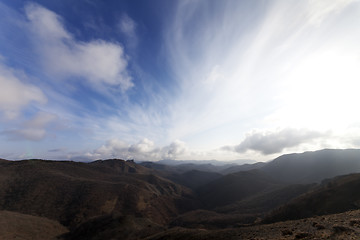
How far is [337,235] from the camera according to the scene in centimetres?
1458

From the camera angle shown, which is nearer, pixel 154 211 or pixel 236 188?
pixel 154 211

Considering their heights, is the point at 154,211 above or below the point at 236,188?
below

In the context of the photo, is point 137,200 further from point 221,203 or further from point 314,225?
point 314,225

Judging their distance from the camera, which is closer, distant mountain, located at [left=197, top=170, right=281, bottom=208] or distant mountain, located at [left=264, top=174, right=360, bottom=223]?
distant mountain, located at [left=264, top=174, right=360, bottom=223]

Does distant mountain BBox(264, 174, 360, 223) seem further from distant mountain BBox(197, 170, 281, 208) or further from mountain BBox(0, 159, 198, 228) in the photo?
distant mountain BBox(197, 170, 281, 208)

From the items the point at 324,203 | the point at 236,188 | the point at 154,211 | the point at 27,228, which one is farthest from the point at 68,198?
the point at 236,188

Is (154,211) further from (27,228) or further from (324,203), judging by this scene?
(324,203)

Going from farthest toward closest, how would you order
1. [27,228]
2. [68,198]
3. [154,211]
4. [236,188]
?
[236,188] → [154,211] → [68,198] → [27,228]

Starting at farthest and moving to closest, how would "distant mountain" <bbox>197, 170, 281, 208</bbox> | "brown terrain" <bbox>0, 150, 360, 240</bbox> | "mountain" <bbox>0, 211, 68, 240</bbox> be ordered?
1. "distant mountain" <bbox>197, 170, 281, 208</bbox>
2. "mountain" <bbox>0, 211, 68, 240</bbox>
3. "brown terrain" <bbox>0, 150, 360, 240</bbox>

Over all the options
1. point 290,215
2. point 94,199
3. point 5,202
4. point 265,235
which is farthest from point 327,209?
point 5,202

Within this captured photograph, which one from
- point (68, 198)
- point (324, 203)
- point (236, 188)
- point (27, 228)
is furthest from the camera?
point (236, 188)

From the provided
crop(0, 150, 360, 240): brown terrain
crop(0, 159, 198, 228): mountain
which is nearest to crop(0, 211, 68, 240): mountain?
crop(0, 150, 360, 240): brown terrain

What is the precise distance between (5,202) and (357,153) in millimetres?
310064

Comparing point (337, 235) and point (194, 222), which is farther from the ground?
point (337, 235)
